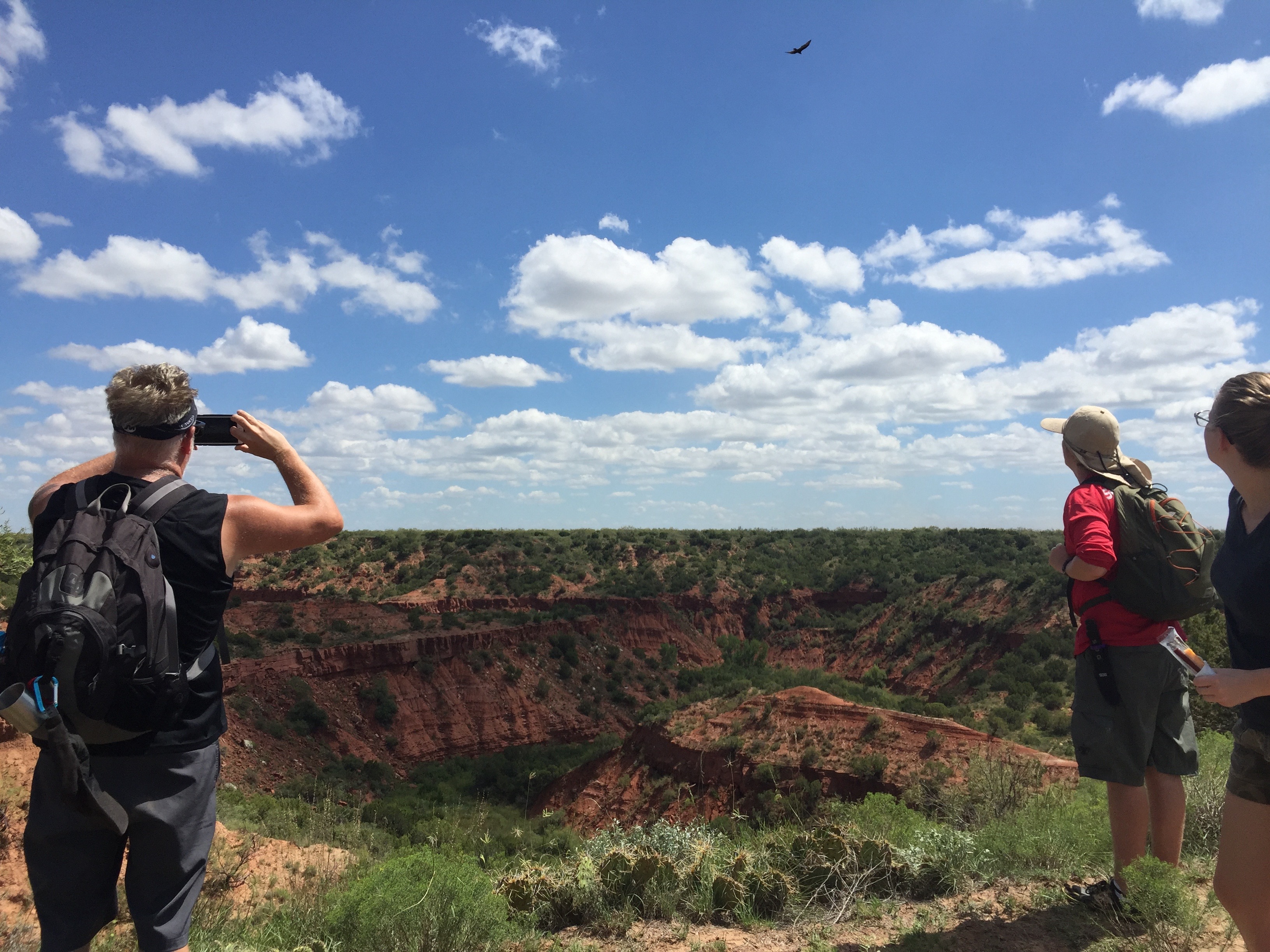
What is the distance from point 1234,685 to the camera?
235cm

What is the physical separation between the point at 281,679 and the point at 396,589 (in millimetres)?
17348

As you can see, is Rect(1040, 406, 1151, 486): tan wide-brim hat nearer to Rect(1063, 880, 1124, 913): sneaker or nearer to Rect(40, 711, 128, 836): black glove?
Rect(1063, 880, 1124, 913): sneaker

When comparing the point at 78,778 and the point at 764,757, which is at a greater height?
the point at 78,778

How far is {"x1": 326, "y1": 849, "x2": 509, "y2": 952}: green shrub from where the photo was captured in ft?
12.0

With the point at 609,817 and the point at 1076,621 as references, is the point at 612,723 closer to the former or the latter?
the point at 609,817

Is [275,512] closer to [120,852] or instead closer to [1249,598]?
[120,852]

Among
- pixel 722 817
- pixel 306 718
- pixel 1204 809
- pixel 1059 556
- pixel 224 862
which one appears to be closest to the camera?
pixel 1059 556

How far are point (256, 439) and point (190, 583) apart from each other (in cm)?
66

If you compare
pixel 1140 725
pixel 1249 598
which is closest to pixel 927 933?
pixel 1140 725

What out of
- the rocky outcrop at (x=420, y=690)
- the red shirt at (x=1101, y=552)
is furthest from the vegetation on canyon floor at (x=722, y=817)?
the red shirt at (x=1101, y=552)

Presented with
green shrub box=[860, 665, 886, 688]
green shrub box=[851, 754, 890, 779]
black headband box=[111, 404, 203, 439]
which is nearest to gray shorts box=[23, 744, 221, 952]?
black headband box=[111, 404, 203, 439]

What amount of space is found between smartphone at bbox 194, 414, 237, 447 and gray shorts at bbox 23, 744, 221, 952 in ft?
3.65

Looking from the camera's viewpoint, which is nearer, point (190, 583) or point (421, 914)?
point (190, 583)

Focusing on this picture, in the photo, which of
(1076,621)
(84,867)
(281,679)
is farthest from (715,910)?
(281,679)
